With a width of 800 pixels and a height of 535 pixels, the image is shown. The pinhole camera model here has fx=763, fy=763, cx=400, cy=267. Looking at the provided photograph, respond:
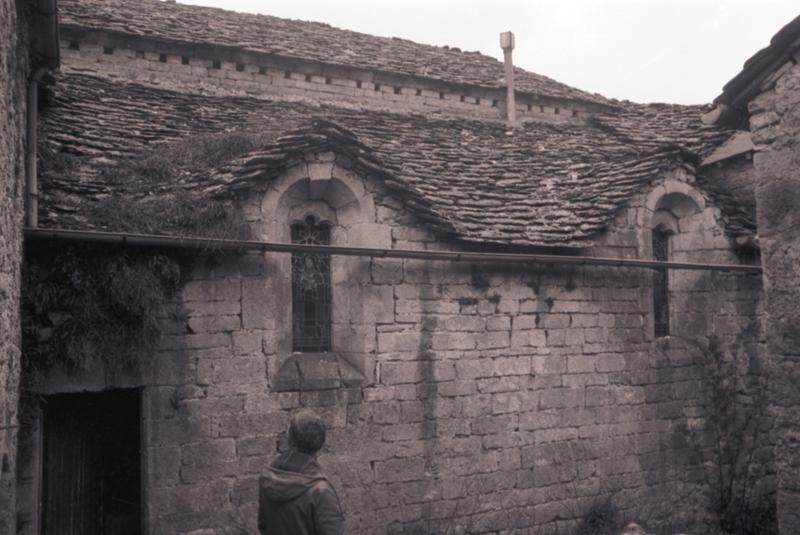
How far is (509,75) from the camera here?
13.6 metres

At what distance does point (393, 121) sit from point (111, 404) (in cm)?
618

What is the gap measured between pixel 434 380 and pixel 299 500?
4.05 m

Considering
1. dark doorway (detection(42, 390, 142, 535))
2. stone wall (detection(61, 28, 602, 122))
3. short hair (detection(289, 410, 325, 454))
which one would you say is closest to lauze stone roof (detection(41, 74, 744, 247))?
stone wall (detection(61, 28, 602, 122))

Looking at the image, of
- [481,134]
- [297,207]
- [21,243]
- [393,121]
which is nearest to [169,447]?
[21,243]

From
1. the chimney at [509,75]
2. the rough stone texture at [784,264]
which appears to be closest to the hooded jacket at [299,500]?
the rough stone texture at [784,264]

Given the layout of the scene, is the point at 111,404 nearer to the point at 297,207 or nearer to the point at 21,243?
the point at 21,243

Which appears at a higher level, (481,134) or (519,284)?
(481,134)

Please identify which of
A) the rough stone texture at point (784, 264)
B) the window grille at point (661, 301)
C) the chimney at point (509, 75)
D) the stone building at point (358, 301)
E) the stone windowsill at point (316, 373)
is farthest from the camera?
the chimney at point (509, 75)

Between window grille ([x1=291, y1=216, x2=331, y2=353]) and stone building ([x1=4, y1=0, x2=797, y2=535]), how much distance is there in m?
0.02

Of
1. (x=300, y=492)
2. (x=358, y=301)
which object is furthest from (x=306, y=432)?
(x=358, y=301)

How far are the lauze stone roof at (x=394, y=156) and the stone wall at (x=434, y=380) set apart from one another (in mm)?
296

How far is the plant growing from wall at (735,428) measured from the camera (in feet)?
32.1

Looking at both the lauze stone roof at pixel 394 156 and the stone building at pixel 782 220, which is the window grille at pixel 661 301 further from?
the stone building at pixel 782 220

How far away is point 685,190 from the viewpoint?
991 cm
